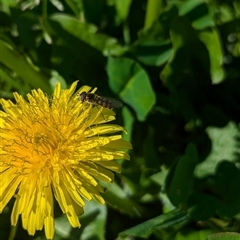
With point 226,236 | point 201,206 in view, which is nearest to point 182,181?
point 201,206

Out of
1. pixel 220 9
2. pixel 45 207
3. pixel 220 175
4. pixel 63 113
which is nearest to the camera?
pixel 45 207

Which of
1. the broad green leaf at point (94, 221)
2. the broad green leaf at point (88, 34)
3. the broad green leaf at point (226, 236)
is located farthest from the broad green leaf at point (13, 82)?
the broad green leaf at point (226, 236)

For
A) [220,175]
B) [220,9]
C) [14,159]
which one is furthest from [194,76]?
[14,159]

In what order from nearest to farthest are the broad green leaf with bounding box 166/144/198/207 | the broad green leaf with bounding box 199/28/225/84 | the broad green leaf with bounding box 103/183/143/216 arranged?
the broad green leaf with bounding box 166/144/198/207
the broad green leaf with bounding box 103/183/143/216
the broad green leaf with bounding box 199/28/225/84

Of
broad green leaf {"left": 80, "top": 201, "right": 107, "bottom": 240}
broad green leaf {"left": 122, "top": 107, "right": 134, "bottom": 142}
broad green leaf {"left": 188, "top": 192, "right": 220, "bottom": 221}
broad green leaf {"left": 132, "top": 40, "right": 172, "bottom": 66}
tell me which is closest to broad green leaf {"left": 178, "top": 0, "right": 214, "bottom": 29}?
broad green leaf {"left": 132, "top": 40, "right": 172, "bottom": 66}

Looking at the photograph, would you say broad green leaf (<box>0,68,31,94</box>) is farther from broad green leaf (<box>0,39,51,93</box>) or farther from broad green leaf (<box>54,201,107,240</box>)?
broad green leaf (<box>54,201,107,240</box>)

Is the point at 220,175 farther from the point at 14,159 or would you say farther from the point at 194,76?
the point at 14,159

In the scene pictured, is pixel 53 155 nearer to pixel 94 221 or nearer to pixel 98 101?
pixel 98 101
